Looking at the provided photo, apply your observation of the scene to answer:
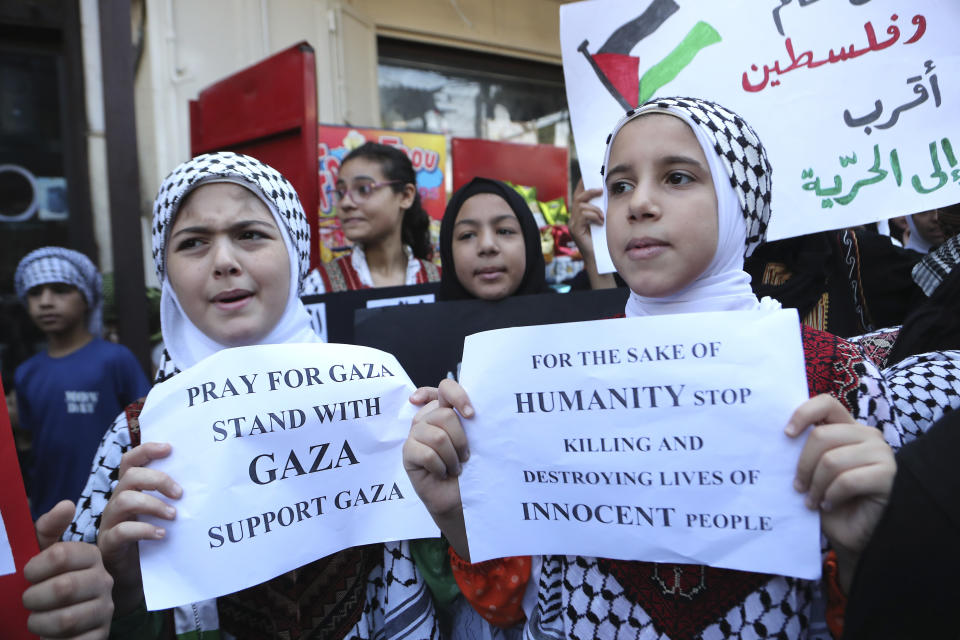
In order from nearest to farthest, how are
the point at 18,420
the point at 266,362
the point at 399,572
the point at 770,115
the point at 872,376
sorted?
the point at 872,376
the point at 266,362
the point at 399,572
the point at 770,115
the point at 18,420

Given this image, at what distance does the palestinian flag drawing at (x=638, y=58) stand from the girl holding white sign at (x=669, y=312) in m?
0.82

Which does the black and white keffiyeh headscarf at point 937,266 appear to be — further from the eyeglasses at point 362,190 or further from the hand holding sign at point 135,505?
the eyeglasses at point 362,190

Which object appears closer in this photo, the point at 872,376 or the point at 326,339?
the point at 872,376

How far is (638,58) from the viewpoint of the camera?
6.11ft

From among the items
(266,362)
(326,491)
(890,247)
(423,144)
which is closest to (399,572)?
(326,491)

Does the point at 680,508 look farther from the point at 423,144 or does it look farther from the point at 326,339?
the point at 423,144

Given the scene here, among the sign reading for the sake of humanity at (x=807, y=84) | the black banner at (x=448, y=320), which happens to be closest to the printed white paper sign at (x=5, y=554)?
the black banner at (x=448, y=320)

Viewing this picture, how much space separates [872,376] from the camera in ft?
3.12

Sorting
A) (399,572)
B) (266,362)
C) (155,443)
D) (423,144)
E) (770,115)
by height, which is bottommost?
(399,572)

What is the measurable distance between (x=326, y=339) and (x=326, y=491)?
1.24 m

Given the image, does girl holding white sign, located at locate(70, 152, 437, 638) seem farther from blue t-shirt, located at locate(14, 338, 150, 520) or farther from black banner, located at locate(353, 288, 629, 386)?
blue t-shirt, located at locate(14, 338, 150, 520)

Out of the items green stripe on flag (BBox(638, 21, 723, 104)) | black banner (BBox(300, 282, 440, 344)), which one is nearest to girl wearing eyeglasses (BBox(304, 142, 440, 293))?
black banner (BBox(300, 282, 440, 344))

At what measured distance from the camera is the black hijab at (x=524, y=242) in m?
2.15

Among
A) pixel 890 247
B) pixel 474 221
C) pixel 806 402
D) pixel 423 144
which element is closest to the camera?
pixel 806 402
